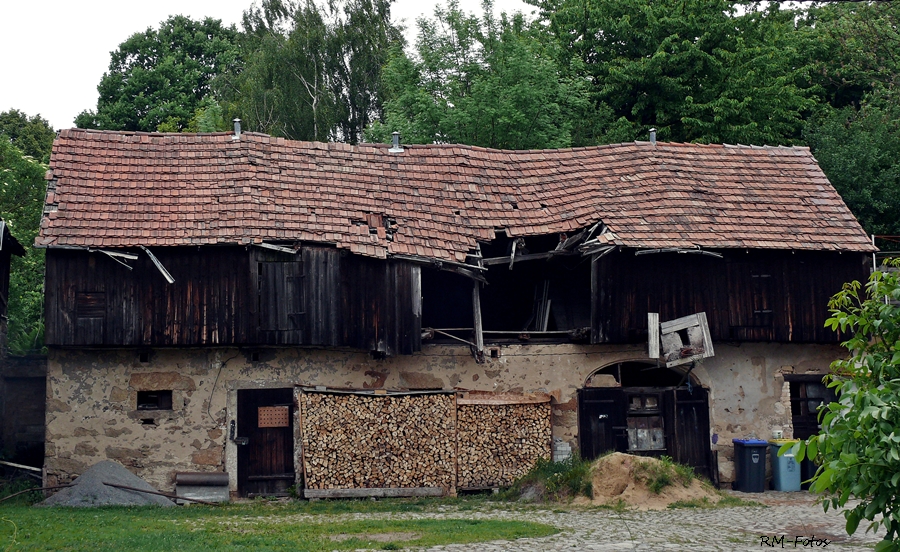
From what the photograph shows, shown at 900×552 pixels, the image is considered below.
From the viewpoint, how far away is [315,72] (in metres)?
38.0

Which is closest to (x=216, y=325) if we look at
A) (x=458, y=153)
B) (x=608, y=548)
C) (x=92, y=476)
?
(x=92, y=476)

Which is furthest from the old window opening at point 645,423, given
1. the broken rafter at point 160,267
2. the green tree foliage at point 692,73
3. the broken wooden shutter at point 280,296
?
the green tree foliage at point 692,73

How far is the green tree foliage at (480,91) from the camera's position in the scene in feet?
99.8

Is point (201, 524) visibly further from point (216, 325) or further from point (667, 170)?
point (667, 170)

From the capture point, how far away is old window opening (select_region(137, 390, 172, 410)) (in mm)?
19141

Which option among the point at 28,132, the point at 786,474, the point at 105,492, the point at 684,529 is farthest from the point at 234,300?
the point at 28,132

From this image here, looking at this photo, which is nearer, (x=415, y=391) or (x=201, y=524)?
(x=201, y=524)

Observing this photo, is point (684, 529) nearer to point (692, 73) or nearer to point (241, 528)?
point (241, 528)

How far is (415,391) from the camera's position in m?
19.5

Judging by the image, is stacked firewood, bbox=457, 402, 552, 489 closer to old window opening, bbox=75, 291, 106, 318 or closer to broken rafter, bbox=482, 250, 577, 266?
broken rafter, bbox=482, 250, 577, 266

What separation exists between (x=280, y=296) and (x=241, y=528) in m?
5.32

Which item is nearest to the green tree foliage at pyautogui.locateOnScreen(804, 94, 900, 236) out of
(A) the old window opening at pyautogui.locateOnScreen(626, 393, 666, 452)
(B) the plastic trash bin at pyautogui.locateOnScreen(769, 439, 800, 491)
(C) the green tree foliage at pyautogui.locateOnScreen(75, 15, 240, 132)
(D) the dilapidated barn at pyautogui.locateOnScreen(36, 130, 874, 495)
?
(D) the dilapidated barn at pyautogui.locateOnScreen(36, 130, 874, 495)

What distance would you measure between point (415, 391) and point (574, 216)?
4983 mm

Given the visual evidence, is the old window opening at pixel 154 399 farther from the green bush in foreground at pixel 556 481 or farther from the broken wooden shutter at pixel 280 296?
the green bush in foreground at pixel 556 481
